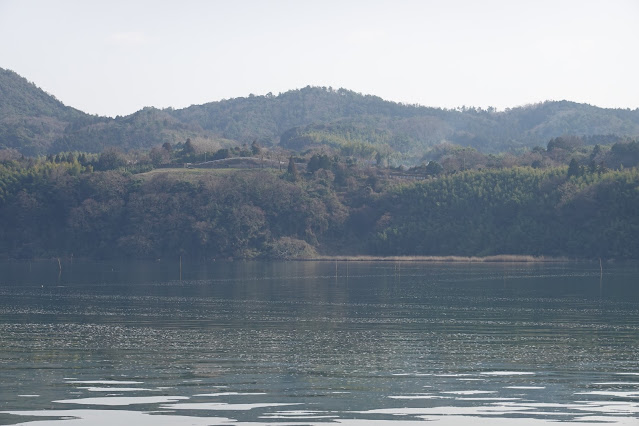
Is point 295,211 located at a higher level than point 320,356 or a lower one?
higher

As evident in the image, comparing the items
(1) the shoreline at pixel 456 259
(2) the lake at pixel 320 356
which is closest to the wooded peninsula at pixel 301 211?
(1) the shoreline at pixel 456 259

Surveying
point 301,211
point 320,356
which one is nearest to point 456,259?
point 301,211

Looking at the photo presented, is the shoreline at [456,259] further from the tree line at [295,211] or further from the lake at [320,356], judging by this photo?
the lake at [320,356]

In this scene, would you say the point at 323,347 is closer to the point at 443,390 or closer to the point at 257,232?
the point at 443,390

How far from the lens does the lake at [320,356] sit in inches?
1068

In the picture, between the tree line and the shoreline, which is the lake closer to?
the shoreline

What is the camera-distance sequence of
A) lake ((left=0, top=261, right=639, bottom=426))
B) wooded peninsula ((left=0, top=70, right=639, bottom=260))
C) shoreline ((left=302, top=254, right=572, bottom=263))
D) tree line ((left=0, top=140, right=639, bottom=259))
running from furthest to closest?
tree line ((left=0, top=140, right=639, bottom=259)) < wooded peninsula ((left=0, top=70, right=639, bottom=260)) < shoreline ((left=302, top=254, right=572, bottom=263)) < lake ((left=0, top=261, right=639, bottom=426))

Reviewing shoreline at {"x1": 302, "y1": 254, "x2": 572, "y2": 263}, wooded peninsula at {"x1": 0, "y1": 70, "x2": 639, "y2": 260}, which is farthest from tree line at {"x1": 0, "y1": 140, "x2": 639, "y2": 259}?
shoreline at {"x1": 302, "y1": 254, "x2": 572, "y2": 263}

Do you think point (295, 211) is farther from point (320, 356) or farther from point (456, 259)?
point (320, 356)

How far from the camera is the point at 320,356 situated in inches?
1523

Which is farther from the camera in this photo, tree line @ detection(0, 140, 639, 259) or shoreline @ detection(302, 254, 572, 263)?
tree line @ detection(0, 140, 639, 259)

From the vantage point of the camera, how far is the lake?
27125 mm

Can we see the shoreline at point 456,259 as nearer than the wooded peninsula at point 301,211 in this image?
Yes

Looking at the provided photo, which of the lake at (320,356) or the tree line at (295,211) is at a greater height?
the tree line at (295,211)
